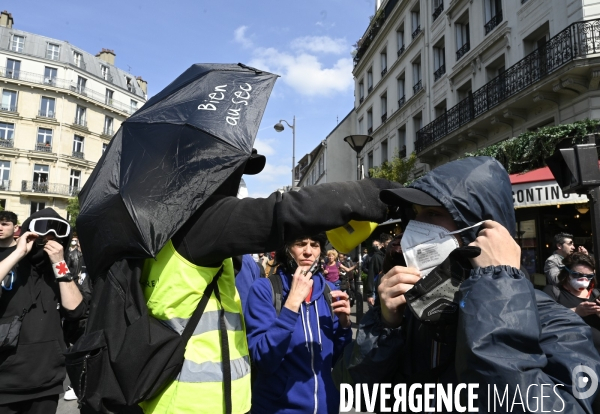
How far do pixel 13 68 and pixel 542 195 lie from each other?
51.1 metres

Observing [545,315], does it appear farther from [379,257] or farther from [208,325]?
[379,257]

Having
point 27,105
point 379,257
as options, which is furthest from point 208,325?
point 27,105

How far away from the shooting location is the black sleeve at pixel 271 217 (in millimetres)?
1396

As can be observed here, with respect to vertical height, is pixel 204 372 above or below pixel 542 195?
below

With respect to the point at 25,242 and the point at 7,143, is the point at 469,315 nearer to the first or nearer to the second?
the point at 25,242

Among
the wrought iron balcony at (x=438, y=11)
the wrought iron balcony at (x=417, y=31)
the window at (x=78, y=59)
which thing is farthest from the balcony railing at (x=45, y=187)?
the wrought iron balcony at (x=438, y=11)

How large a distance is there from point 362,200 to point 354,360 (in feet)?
2.16

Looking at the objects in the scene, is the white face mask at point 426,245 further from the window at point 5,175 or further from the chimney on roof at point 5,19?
the chimney on roof at point 5,19

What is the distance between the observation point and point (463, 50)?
17906 mm

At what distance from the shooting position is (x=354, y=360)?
163 cm

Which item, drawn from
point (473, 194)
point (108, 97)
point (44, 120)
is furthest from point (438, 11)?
point (108, 97)

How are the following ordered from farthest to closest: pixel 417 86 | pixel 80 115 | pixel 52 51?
pixel 52 51, pixel 80 115, pixel 417 86

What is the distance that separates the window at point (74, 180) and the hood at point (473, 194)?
48641mm

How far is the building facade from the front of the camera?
4097 cm
